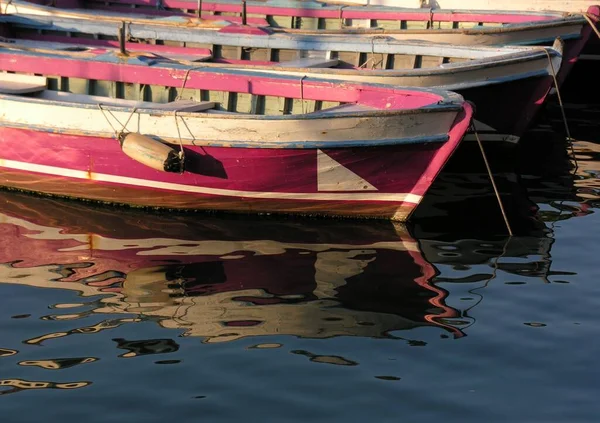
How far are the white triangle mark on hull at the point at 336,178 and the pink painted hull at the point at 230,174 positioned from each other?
0.05 metres

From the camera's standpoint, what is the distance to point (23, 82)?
12719 millimetres

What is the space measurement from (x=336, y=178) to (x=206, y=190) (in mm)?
1422

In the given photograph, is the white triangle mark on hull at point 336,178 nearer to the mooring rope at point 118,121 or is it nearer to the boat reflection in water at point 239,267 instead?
the boat reflection in water at point 239,267

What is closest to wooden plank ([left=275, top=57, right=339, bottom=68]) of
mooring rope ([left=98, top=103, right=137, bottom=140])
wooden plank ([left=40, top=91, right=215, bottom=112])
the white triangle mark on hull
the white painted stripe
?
wooden plank ([left=40, top=91, right=215, bottom=112])

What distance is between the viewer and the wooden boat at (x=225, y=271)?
8.38 m

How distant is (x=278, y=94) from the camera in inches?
459

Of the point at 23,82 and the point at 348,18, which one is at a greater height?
the point at 348,18

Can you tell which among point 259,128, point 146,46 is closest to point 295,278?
point 259,128

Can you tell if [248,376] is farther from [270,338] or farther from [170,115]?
[170,115]

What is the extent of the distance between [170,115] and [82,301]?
2629mm

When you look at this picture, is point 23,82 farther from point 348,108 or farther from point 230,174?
point 348,108

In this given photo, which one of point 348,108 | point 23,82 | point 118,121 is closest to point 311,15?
point 23,82

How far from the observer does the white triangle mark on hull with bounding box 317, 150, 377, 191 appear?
10570 mm

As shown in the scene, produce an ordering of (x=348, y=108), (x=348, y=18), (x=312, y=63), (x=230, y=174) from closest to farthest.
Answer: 1. (x=230, y=174)
2. (x=348, y=108)
3. (x=312, y=63)
4. (x=348, y=18)
